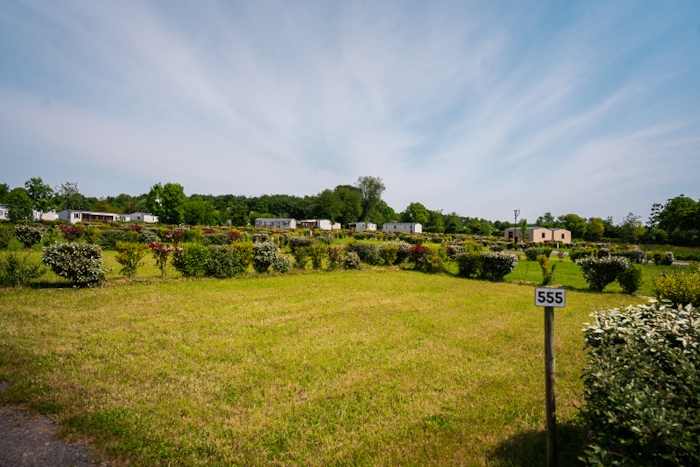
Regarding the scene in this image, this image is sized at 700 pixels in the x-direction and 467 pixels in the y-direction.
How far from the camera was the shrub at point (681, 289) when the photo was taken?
444 cm

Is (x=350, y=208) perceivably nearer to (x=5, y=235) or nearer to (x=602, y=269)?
(x=5, y=235)

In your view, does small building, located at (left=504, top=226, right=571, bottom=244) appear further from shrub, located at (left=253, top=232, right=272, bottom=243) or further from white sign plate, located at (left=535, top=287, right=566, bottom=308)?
white sign plate, located at (left=535, top=287, right=566, bottom=308)

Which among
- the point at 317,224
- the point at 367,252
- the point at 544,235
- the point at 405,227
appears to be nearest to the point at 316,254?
the point at 367,252

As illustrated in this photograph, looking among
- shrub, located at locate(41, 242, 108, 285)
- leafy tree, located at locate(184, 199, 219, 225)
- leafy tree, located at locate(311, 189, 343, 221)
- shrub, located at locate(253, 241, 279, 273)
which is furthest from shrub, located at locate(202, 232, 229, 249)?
leafy tree, located at locate(311, 189, 343, 221)

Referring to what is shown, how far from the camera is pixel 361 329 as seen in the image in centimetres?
661

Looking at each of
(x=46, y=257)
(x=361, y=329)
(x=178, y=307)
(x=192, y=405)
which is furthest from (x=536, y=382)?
(x=46, y=257)

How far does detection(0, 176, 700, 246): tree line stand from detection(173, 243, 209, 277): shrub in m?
30.7

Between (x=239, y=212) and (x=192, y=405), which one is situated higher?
(x=239, y=212)

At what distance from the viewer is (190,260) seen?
11375 millimetres

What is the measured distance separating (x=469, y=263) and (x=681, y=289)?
10.4 metres

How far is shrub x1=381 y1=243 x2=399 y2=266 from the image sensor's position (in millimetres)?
17391

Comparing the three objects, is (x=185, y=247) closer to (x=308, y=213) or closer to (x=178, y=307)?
(x=178, y=307)

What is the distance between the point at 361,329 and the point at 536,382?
3.37m

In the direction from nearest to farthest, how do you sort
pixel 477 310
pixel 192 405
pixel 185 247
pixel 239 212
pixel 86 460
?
pixel 86 460 < pixel 192 405 < pixel 477 310 < pixel 185 247 < pixel 239 212
